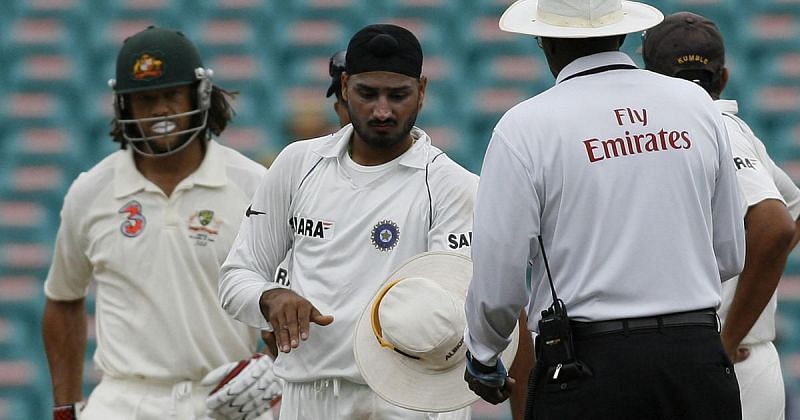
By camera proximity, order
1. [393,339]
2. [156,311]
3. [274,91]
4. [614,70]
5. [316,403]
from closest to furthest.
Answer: [614,70] < [393,339] < [316,403] < [156,311] < [274,91]

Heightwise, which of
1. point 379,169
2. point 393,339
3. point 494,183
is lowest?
point 393,339

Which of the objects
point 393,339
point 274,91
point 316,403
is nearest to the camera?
point 393,339

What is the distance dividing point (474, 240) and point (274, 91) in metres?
5.13

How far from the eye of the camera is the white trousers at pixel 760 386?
4.79 meters

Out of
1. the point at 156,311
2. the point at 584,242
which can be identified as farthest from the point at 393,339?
the point at 156,311

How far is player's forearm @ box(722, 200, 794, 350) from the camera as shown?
455 cm

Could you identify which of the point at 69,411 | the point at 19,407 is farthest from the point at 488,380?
the point at 19,407

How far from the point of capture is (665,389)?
3287 millimetres

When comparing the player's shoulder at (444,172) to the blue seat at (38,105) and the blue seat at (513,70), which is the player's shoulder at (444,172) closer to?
the blue seat at (513,70)

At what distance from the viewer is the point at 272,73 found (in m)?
8.49

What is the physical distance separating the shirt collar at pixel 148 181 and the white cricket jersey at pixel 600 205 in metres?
2.05

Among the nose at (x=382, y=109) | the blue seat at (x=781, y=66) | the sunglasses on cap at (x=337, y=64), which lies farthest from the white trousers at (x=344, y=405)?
the blue seat at (x=781, y=66)

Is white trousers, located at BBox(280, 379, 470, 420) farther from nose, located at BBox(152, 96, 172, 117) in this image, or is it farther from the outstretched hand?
nose, located at BBox(152, 96, 172, 117)

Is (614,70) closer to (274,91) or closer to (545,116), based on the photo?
(545,116)
